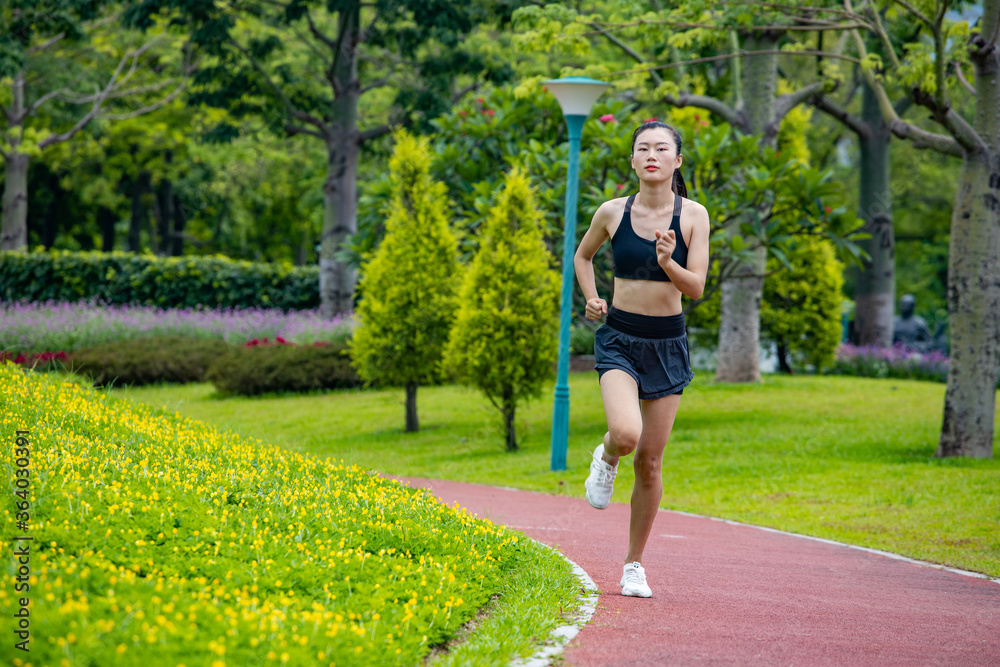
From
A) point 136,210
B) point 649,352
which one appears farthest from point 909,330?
point 136,210

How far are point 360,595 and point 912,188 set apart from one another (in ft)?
110

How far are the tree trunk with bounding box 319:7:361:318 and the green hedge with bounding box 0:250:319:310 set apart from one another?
3.11m

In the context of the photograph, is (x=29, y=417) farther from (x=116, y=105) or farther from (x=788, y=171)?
(x=116, y=105)

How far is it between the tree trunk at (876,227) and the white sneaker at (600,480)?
2047 centimetres

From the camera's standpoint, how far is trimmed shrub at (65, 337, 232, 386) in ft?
59.1

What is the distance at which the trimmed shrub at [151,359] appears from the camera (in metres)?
18.0

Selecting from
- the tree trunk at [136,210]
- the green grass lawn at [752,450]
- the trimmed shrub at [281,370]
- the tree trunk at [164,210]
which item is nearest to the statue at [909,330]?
the green grass lawn at [752,450]

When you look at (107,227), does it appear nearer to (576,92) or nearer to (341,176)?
(341,176)

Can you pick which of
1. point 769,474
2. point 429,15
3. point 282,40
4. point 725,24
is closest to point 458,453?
point 769,474

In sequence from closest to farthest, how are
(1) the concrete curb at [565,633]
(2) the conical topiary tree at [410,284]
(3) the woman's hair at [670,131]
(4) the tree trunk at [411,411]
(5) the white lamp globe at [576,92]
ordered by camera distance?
(1) the concrete curb at [565,633] < (3) the woman's hair at [670,131] < (5) the white lamp globe at [576,92] < (2) the conical topiary tree at [410,284] < (4) the tree trunk at [411,411]

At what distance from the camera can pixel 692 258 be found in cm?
457

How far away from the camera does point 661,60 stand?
54.9ft

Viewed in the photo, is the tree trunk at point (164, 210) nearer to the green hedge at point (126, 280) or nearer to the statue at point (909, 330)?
the green hedge at point (126, 280)

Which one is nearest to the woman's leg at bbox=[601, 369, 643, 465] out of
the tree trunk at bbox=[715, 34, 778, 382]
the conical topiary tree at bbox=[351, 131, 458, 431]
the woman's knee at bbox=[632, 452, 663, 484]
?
the woman's knee at bbox=[632, 452, 663, 484]
